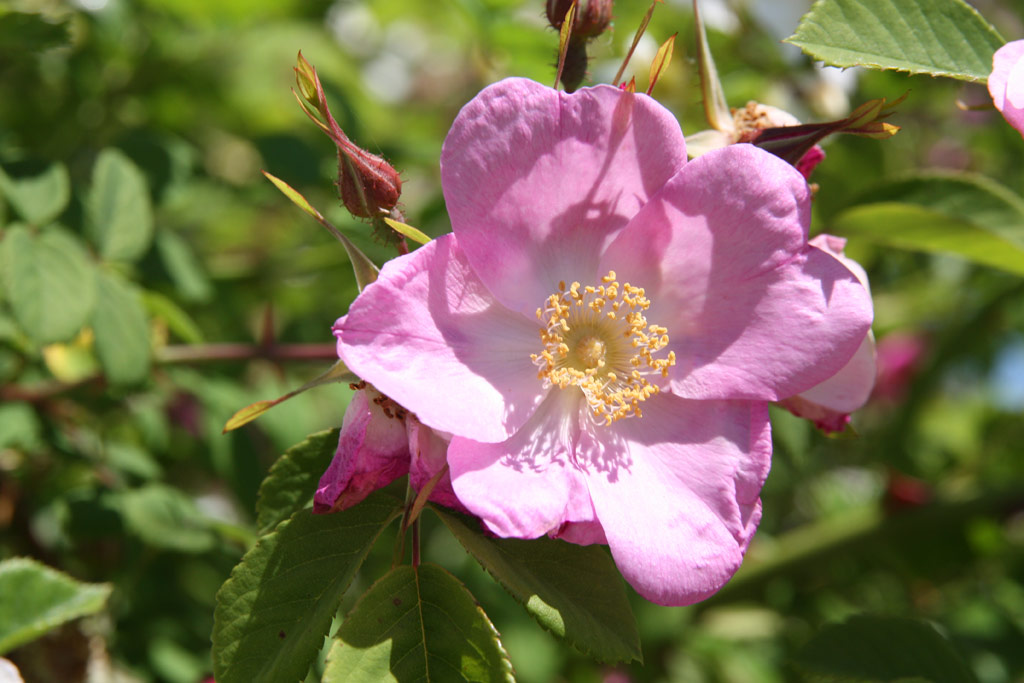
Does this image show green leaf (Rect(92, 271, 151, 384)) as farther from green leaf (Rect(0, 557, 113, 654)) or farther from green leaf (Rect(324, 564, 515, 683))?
green leaf (Rect(324, 564, 515, 683))

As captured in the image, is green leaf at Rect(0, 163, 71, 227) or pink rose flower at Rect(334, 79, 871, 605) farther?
green leaf at Rect(0, 163, 71, 227)

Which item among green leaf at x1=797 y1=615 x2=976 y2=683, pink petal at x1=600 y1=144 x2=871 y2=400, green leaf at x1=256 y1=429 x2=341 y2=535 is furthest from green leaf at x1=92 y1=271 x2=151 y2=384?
green leaf at x1=797 y1=615 x2=976 y2=683

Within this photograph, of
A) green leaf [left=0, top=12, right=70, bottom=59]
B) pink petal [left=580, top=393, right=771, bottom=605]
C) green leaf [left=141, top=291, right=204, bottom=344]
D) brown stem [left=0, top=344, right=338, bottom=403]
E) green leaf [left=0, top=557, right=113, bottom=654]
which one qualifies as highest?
green leaf [left=0, top=12, right=70, bottom=59]

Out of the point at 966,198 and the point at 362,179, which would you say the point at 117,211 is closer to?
the point at 362,179

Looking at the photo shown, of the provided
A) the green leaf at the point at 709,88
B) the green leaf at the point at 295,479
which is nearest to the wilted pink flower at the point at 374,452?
the green leaf at the point at 295,479

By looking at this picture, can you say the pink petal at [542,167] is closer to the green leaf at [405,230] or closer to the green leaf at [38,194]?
the green leaf at [405,230]

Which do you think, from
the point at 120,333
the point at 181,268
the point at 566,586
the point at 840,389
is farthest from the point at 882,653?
the point at 181,268

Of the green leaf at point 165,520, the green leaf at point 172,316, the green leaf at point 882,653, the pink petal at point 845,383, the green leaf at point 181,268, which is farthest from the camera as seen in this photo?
the green leaf at point 181,268
